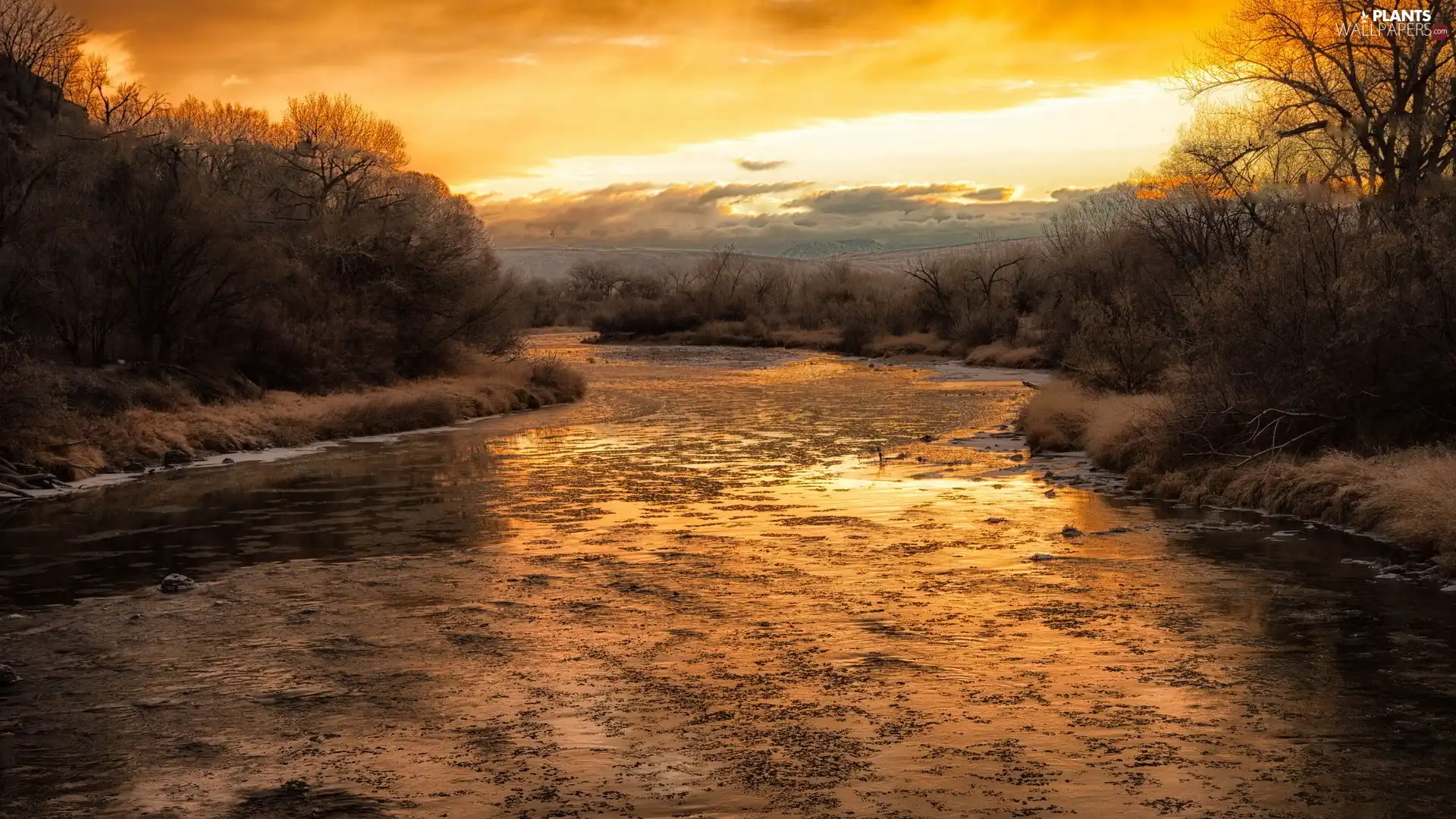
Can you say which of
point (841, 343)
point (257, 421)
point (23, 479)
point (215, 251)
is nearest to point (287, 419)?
point (257, 421)

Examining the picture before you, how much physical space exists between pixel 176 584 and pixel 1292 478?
1634cm

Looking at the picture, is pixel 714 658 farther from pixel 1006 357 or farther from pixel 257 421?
pixel 1006 357

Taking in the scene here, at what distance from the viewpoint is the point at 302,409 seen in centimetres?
3488

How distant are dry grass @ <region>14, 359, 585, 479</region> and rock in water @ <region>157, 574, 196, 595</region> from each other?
1117cm

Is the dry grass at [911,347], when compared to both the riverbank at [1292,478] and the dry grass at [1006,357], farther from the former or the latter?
the riverbank at [1292,478]

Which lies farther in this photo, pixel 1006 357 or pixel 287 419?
pixel 1006 357

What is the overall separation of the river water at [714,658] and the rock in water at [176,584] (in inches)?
10.2

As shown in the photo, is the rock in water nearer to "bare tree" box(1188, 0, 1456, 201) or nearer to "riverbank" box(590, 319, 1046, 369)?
"bare tree" box(1188, 0, 1456, 201)

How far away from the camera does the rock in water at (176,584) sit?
1552 cm

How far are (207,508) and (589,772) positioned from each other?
15.7 metres

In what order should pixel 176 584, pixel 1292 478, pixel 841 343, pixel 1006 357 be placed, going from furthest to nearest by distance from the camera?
pixel 841 343
pixel 1006 357
pixel 1292 478
pixel 176 584

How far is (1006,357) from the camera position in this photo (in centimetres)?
6134

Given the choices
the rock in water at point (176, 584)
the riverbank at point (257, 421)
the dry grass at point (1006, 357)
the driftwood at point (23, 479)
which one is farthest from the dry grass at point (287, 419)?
the dry grass at point (1006, 357)

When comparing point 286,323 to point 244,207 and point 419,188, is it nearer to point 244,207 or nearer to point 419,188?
point 244,207
